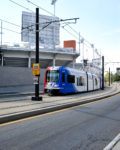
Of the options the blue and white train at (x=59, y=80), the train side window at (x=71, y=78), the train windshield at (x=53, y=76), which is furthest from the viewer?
the train side window at (x=71, y=78)

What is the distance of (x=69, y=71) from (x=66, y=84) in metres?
1.68

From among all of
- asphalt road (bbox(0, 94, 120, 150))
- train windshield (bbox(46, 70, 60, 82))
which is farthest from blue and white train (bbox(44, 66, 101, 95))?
asphalt road (bbox(0, 94, 120, 150))

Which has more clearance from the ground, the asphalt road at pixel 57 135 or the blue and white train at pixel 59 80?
the blue and white train at pixel 59 80

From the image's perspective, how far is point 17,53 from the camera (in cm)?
4797

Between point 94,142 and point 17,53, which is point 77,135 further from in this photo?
point 17,53

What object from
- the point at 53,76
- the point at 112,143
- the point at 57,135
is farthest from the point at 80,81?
the point at 112,143

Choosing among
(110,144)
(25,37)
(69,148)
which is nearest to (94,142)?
(110,144)

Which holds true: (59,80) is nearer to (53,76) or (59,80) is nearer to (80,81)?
(53,76)

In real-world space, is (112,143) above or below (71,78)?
below

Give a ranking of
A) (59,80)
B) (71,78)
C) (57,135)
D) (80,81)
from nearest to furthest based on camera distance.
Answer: (57,135) < (59,80) < (71,78) < (80,81)

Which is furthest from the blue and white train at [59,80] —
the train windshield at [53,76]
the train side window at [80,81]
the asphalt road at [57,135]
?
the asphalt road at [57,135]

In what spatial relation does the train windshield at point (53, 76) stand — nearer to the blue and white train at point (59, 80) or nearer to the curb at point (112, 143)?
the blue and white train at point (59, 80)

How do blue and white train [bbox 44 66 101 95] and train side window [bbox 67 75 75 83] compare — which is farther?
train side window [bbox 67 75 75 83]

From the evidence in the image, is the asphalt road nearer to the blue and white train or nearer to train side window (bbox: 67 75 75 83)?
the blue and white train
